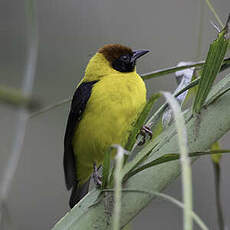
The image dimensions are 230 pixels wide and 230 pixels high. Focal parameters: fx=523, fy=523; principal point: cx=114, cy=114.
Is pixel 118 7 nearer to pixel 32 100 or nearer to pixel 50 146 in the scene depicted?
pixel 50 146

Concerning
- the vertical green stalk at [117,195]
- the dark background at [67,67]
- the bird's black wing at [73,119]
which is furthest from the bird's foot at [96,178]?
the dark background at [67,67]

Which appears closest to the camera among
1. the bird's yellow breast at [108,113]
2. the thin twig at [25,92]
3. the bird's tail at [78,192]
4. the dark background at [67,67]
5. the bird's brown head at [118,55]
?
the thin twig at [25,92]

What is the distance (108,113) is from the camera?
8.02 feet

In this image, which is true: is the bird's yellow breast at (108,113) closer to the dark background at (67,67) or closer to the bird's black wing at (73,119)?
the bird's black wing at (73,119)

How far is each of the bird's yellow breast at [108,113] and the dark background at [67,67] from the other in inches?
26.1

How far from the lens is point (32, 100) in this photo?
151 cm

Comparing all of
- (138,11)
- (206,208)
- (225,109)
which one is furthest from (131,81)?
(225,109)

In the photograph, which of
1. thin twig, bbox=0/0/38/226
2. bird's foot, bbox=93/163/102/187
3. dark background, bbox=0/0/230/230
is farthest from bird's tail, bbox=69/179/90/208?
thin twig, bbox=0/0/38/226

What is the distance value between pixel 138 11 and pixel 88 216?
259cm

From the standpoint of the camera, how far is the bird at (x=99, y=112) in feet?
8.04

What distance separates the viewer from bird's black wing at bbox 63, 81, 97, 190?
2.60 m

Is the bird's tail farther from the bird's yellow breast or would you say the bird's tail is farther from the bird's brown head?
the bird's brown head

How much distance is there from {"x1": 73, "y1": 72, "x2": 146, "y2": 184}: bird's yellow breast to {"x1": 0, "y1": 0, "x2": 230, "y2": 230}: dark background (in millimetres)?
663

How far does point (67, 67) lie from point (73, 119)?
1.09m
